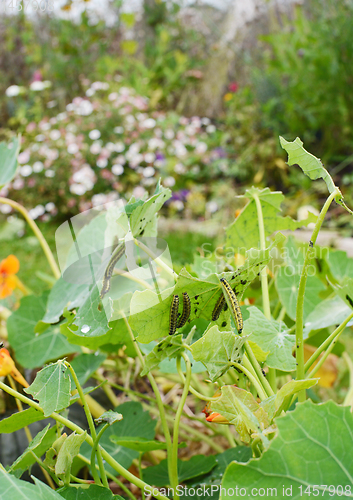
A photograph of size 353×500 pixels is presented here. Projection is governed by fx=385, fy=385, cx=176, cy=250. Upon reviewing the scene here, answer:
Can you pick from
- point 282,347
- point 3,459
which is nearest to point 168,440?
point 282,347

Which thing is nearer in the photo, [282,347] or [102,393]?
[282,347]

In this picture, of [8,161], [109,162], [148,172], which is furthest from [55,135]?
[8,161]

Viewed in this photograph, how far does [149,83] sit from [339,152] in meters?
2.44

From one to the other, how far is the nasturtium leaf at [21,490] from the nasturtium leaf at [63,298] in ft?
0.77

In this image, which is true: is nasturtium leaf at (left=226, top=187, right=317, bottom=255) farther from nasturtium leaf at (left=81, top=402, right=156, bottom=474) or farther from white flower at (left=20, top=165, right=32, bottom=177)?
white flower at (left=20, top=165, right=32, bottom=177)

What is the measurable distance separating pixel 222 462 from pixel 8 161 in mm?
627

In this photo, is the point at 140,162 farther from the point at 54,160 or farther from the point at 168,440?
the point at 168,440

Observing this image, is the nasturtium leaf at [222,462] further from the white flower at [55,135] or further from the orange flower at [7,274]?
the white flower at [55,135]

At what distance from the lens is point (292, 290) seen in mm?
585

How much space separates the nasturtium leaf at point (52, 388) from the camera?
315 millimetres

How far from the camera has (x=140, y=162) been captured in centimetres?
334

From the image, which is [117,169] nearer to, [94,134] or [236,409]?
[94,134]

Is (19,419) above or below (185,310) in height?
below

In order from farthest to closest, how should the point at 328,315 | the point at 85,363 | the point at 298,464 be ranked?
the point at 85,363 → the point at 328,315 → the point at 298,464
